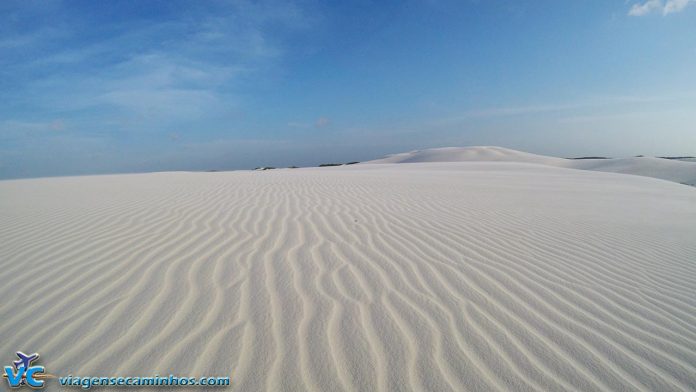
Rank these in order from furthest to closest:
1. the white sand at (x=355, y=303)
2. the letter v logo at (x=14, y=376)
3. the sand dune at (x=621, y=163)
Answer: the sand dune at (x=621, y=163) → the white sand at (x=355, y=303) → the letter v logo at (x=14, y=376)

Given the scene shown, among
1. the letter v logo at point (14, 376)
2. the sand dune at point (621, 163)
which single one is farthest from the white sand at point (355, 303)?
the sand dune at point (621, 163)

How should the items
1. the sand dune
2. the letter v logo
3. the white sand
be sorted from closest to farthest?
the letter v logo < the white sand < the sand dune

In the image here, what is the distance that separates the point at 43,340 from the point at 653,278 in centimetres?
549

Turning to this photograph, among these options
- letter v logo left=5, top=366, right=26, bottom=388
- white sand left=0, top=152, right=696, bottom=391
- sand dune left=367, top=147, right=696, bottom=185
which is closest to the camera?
letter v logo left=5, top=366, right=26, bottom=388

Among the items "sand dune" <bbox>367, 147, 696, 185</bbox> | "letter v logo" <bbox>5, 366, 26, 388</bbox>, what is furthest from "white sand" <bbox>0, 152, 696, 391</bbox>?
"sand dune" <bbox>367, 147, 696, 185</bbox>

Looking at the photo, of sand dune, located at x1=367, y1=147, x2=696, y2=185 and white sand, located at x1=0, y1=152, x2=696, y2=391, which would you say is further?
sand dune, located at x1=367, y1=147, x2=696, y2=185

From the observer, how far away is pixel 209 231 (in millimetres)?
4742

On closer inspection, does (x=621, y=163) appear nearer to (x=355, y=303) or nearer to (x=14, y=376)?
(x=355, y=303)

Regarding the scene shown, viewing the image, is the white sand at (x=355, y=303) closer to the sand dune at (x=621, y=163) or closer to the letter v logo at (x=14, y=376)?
the letter v logo at (x=14, y=376)

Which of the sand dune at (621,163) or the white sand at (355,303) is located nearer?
the white sand at (355,303)

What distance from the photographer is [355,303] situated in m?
2.67

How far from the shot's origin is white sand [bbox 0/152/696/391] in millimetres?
1973

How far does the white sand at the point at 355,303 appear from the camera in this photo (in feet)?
6.47

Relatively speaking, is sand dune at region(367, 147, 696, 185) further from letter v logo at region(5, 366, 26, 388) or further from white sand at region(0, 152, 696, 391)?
letter v logo at region(5, 366, 26, 388)
